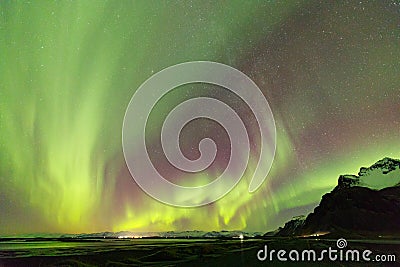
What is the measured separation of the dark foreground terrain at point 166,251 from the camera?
1.53 metres

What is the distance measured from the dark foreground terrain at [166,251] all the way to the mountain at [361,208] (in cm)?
3

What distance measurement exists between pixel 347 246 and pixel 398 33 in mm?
605

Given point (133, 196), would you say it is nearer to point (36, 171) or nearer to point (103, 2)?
point (36, 171)

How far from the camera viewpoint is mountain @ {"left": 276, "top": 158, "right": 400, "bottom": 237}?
5.01 ft

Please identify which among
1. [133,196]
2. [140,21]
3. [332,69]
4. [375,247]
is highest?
[140,21]

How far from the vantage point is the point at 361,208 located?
154cm

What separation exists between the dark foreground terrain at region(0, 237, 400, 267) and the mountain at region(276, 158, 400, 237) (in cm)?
3

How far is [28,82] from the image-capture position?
1.61m

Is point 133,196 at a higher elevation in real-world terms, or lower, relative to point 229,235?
higher

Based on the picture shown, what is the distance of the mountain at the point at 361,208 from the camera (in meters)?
1.53

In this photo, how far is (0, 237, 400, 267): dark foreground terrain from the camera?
1.53m

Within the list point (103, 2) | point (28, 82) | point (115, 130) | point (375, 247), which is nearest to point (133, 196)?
point (115, 130)

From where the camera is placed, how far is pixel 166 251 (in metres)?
1.56

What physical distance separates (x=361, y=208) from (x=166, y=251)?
1.81 feet
